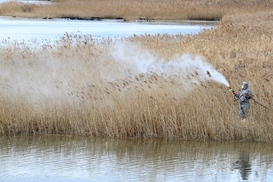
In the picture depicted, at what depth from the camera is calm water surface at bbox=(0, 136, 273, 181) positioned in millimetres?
9148

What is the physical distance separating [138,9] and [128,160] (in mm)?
36202

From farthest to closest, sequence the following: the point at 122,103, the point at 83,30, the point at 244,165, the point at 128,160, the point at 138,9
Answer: the point at 138,9 → the point at 83,30 → the point at 122,103 → the point at 128,160 → the point at 244,165

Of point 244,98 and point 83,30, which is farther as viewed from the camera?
point 83,30

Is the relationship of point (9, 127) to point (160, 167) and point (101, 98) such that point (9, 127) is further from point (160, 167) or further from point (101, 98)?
point (160, 167)

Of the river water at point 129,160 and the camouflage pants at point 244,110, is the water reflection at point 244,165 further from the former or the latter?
the camouflage pants at point 244,110

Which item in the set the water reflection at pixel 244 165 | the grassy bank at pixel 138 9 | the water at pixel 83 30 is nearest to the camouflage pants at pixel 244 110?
the water reflection at pixel 244 165

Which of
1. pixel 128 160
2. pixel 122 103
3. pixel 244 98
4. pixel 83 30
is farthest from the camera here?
pixel 83 30

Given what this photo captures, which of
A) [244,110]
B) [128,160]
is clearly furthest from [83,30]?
[128,160]

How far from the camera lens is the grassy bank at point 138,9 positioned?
44.6 m

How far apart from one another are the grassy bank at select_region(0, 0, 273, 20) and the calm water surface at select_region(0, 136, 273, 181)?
33.3 meters

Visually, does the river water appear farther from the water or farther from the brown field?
the water

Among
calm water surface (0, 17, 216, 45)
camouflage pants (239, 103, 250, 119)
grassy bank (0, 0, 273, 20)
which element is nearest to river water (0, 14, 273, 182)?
camouflage pants (239, 103, 250, 119)

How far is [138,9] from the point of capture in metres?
45.8

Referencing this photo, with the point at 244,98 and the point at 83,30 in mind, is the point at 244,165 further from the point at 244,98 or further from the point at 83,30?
the point at 83,30
